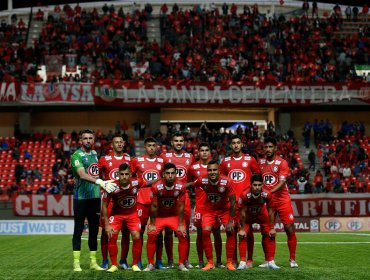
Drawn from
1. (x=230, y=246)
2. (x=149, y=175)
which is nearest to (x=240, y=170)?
(x=230, y=246)

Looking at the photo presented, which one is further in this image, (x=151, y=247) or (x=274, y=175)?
(x=274, y=175)

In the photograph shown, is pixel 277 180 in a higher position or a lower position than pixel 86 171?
lower

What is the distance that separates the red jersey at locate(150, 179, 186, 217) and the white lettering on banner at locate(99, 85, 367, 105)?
2609 cm

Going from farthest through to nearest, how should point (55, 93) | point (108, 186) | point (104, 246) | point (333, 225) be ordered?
point (55, 93) → point (333, 225) → point (104, 246) → point (108, 186)

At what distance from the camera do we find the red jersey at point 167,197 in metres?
12.1

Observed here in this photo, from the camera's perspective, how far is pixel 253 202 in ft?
40.8

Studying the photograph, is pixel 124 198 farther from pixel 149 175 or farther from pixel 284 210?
pixel 284 210

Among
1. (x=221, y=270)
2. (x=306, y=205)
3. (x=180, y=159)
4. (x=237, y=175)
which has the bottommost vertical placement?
(x=306, y=205)

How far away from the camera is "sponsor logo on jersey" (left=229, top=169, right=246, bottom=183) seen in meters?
13.1

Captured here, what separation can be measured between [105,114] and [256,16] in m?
10.6

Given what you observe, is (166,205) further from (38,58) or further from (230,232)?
(38,58)

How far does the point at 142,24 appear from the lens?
4269 centimetres

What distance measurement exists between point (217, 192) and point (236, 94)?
2662 centimetres

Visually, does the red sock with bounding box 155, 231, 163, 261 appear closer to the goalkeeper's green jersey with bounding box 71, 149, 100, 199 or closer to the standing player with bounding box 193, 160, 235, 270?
the standing player with bounding box 193, 160, 235, 270
